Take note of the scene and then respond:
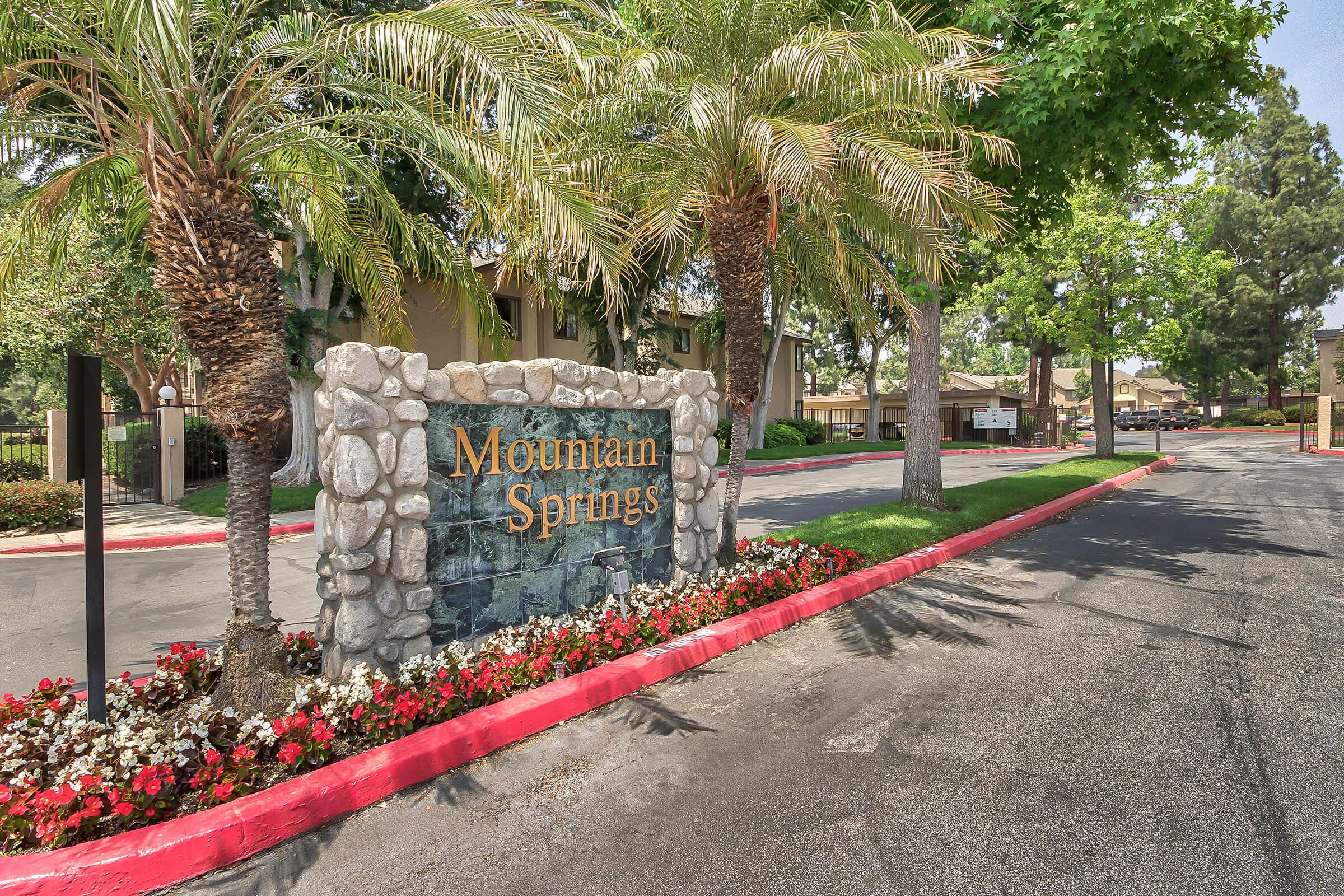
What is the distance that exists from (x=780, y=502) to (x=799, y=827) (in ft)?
38.2

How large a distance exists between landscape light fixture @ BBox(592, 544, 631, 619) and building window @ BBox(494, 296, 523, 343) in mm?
18555

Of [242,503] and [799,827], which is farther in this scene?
[242,503]

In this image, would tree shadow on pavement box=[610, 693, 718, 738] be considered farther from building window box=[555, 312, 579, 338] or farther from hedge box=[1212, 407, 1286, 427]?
hedge box=[1212, 407, 1286, 427]

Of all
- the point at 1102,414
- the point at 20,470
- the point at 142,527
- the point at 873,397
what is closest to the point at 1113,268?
the point at 1102,414

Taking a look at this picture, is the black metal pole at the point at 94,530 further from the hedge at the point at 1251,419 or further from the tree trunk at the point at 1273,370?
the tree trunk at the point at 1273,370

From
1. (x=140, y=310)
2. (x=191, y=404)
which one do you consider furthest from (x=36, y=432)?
(x=191, y=404)

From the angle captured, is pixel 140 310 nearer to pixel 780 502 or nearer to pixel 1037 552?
pixel 780 502

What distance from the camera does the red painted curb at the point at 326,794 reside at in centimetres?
295

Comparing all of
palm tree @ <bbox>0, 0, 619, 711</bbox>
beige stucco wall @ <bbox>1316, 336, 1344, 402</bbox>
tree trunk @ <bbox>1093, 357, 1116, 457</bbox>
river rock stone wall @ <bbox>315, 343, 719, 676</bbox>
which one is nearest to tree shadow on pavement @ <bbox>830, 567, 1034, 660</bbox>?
river rock stone wall @ <bbox>315, 343, 719, 676</bbox>

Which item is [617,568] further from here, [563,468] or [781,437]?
[781,437]

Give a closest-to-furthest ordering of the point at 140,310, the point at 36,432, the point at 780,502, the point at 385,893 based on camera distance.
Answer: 1. the point at 385,893
2. the point at 780,502
3. the point at 36,432
4. the point at 140,310

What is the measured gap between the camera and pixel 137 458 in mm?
17266

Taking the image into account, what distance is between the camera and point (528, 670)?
188 inches

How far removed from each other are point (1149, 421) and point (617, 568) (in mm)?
66599
